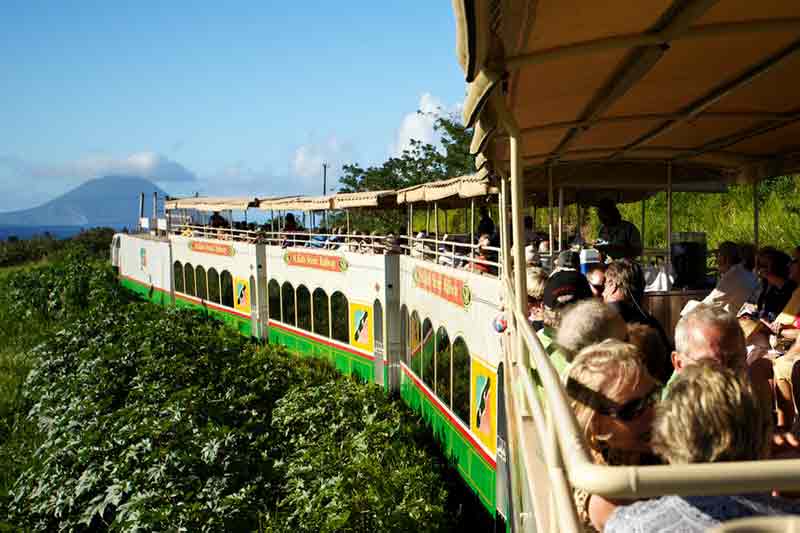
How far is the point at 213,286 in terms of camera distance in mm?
22266

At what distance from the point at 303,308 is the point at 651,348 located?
14533 mm

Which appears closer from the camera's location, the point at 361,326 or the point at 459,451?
the point at 459,451

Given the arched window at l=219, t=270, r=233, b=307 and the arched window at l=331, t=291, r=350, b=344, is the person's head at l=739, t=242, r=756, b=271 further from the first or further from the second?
the arched window at l=219, t=270, r=233, b=307

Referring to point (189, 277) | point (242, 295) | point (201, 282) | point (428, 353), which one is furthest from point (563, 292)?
point (189, 277)

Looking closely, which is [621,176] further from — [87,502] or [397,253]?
[87,502]

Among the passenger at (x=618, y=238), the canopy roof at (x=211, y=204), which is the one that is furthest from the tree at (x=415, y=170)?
the passenger at (x=618, y=238)

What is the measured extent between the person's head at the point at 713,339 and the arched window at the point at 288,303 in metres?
15.5

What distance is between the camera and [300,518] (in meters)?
7.57

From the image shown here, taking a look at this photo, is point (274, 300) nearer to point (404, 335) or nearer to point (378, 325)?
point (378, 325)

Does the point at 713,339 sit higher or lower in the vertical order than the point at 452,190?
lower

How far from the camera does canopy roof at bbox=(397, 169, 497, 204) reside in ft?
30.1

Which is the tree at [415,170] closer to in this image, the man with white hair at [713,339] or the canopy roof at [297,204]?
the canopy roof at [297,204]

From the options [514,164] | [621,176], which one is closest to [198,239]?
[621,176]

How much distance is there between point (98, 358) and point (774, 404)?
13.6 metres
